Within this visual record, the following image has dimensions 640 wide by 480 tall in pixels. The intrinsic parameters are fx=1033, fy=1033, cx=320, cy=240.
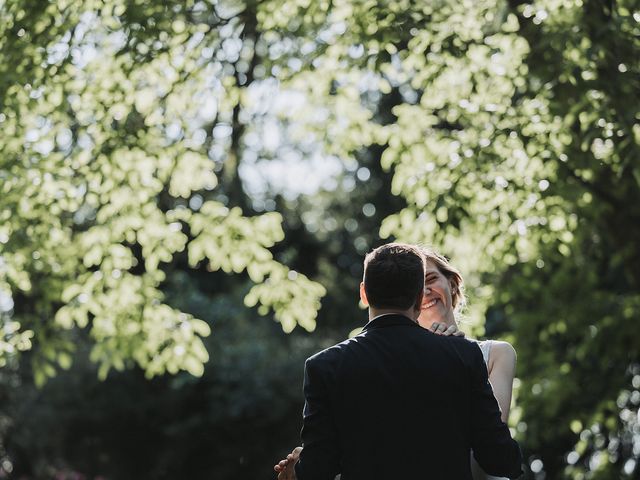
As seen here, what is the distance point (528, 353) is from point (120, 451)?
11.0 metres

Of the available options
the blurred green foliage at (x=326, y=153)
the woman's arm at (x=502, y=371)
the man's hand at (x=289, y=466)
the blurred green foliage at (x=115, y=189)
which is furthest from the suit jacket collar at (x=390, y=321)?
the blurred green foliage at (x=115, y=189)

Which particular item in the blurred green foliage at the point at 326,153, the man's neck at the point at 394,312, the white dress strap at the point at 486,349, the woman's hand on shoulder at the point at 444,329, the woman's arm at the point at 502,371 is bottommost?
the blurred green foliage at the point at 326,153

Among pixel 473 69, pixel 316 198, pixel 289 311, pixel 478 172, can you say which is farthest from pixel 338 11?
pixel 316 198

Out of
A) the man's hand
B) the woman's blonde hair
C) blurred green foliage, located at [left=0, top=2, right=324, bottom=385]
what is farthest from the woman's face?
blurred green foliage, located at [left=0, top=2, right=324, bottom=385]

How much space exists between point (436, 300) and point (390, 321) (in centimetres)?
89

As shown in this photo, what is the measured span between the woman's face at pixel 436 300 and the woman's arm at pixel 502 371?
21 centimetres

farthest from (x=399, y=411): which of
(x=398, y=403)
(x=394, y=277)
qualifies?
(x=394, y=277)

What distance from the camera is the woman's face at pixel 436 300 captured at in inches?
156

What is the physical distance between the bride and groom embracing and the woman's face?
0.82 meters

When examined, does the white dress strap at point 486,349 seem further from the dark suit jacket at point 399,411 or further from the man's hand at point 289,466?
the man's hand at point 289,466

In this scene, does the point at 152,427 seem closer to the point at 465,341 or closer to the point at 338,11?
the point at 338,11

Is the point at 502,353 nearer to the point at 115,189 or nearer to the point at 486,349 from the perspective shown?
the point at 486,349

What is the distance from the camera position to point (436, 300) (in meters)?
3.98

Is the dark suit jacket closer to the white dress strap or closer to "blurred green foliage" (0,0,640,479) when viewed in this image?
the white dress strap
